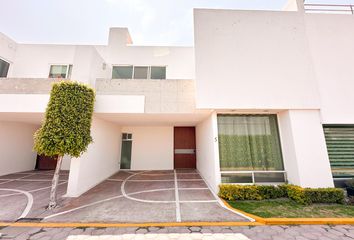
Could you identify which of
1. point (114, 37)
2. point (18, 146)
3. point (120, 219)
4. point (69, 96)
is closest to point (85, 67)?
point (69, 96)

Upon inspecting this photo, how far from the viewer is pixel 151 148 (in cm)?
1022

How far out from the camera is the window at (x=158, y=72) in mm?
8919

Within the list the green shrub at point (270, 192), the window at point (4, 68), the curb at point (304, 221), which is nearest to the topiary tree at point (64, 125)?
the curb at point (304, 221)

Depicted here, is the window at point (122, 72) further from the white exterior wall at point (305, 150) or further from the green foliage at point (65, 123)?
the white exterior wall at point (305, 150)

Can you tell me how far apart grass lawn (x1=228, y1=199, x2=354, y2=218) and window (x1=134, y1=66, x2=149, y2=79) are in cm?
775

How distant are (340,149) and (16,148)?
1734 cm

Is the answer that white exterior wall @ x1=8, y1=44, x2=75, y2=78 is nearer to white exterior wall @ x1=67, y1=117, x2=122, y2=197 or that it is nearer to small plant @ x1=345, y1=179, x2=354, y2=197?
white exterior wall @ x1=67, y1=117, x2=122, y2=197

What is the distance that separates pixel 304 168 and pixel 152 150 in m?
8.20

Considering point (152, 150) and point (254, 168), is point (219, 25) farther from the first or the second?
point (152, 150)

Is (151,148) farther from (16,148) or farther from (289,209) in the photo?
(16,148)

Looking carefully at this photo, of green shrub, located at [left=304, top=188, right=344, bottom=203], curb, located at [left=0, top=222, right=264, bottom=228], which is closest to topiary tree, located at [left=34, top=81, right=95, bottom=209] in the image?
curb, located at [left=0, top=222, right=264, bottom=228]

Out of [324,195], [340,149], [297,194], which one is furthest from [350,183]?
[297,194]

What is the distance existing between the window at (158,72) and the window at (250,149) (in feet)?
15.7

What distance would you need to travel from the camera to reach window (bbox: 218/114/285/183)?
19.0ft
